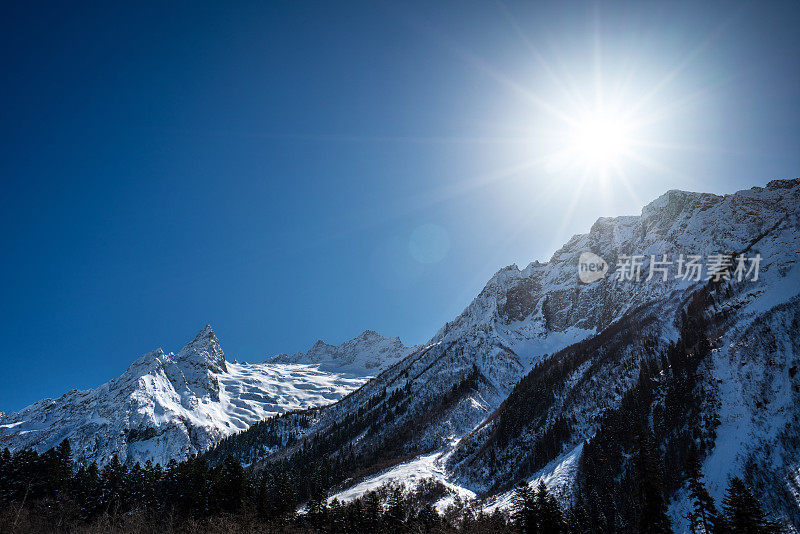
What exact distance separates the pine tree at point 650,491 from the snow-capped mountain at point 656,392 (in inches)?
90.8

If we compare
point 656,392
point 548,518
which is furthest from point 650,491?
point 656,392

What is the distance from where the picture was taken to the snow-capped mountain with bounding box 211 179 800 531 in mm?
64188

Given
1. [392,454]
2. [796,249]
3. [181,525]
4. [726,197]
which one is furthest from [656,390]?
[726,197]

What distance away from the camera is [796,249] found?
107 metres

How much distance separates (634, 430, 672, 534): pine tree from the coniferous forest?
9 cm

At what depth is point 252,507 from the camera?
57750 mm

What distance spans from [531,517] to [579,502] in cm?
4108

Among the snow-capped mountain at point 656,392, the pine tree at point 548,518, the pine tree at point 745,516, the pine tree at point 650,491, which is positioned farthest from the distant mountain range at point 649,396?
the pine tree at point 548,518

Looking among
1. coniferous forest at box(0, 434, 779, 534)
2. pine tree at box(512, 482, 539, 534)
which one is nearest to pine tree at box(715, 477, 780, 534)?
coniferous forest at box(0, 434, 779, 534)

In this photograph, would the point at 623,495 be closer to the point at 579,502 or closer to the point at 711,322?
the point at 579,502

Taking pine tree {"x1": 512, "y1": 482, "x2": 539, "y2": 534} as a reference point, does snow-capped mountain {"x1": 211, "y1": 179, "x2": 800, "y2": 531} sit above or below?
above

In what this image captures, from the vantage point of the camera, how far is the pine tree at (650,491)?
34.3 m

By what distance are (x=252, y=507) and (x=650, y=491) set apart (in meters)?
56.6

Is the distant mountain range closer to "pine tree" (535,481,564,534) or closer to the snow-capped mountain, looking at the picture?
the snow-capped mountain
